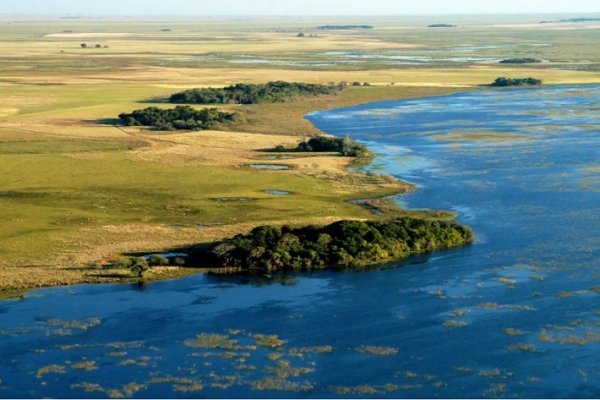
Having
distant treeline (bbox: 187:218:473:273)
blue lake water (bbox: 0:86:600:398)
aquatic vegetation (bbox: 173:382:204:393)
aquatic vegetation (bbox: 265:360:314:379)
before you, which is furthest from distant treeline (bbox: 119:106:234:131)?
aquatic vegetation (bbox: 173:382:204:393)

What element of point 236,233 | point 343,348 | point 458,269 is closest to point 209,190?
point 236,233

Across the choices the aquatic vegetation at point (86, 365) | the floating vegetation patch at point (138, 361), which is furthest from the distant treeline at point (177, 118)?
the aquatic vegetation at point (86, 365)

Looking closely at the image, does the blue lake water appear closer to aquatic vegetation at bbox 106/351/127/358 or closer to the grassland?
aquatic vegetation at bbox 106/351/127/358

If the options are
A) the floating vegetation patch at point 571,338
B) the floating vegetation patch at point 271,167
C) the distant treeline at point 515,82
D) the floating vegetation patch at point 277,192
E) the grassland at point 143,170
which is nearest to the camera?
the floating vegetation patch at point 571,338

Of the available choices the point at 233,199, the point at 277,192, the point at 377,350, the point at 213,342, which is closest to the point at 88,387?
the point at 213,342

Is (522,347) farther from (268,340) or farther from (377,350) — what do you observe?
(268,340)

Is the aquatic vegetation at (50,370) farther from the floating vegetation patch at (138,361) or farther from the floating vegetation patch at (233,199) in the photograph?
the floating vegetation patch at (233,199)
